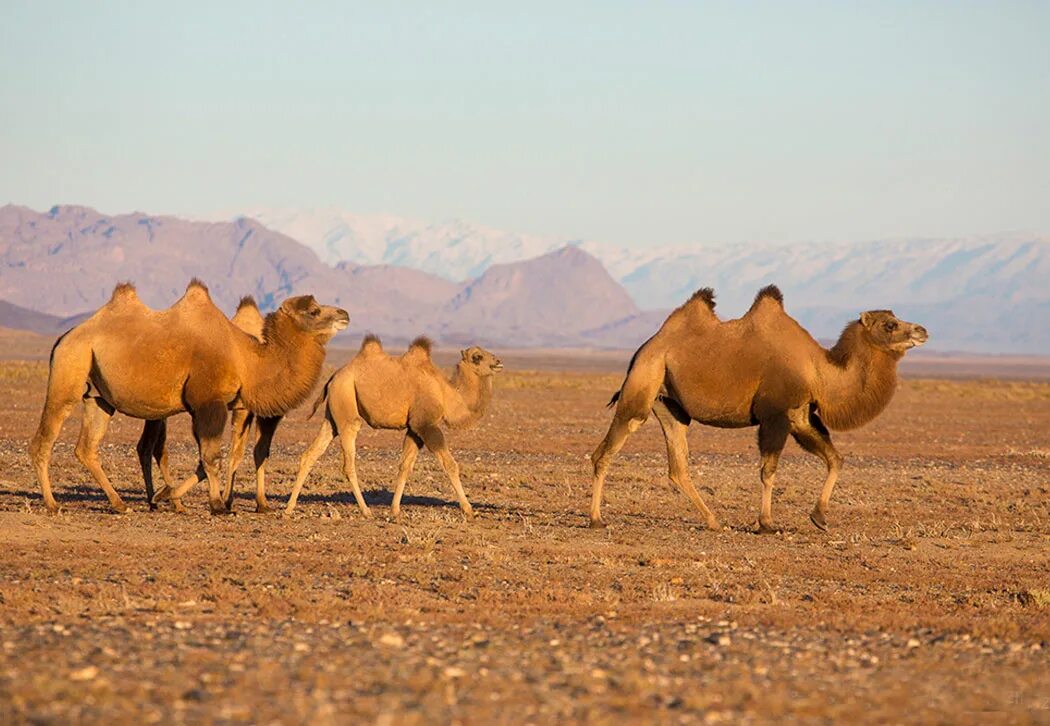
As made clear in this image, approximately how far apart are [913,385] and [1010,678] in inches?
2646

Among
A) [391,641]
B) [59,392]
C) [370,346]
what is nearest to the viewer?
[391,641]

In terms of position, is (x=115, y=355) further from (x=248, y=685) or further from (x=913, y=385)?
(x=913, y=385)

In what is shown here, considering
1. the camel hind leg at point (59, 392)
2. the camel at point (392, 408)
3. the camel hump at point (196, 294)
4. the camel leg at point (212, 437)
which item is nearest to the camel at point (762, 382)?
the camel at point (392, 408)

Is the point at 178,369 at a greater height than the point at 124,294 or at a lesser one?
lesser

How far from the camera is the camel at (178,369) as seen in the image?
14.9 m

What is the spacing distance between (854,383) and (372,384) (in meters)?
5.00

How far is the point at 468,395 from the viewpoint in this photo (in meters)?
16.5

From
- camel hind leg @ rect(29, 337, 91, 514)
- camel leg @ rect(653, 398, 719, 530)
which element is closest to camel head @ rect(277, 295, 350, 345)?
camel hind leg @ rect(29, 337, 91, 514)

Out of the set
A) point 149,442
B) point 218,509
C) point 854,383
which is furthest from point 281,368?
point 854,383

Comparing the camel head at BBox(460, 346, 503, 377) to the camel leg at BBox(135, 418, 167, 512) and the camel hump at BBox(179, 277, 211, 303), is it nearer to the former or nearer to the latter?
the camel hump at BBox(179, 277, 211, 303)

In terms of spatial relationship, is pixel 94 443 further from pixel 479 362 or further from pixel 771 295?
pixel 771 295

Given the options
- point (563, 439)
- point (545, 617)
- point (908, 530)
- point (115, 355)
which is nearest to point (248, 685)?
point (545, 617)

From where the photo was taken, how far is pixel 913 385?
73.1 metres

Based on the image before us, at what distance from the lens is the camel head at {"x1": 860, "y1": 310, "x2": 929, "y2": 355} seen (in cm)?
1556
